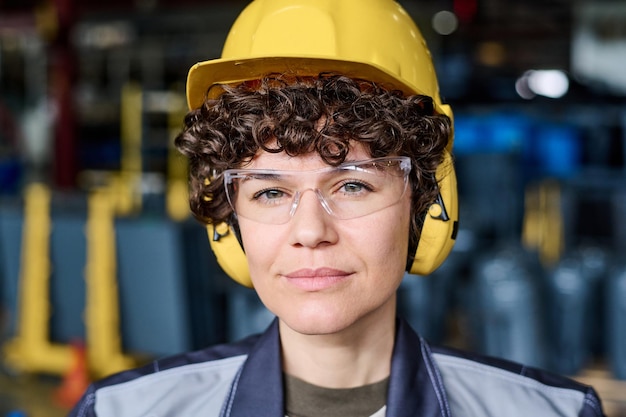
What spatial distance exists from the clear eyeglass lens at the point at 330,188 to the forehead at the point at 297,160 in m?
0.02

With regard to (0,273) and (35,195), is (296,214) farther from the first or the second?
(0,273)

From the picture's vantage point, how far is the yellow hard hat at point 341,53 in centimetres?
128

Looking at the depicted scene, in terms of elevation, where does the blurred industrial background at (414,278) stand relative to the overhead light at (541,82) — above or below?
below

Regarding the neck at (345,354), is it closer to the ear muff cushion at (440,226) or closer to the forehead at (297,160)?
the ear muff cushion at (440,226)

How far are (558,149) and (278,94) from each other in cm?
668

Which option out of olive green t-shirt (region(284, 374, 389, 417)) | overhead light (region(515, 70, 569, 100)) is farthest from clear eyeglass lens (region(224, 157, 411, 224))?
overhead light (region(515, 70, 569, 100))

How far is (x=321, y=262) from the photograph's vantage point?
1.24 metres

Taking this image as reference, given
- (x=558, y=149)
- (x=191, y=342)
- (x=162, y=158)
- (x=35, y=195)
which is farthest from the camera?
(x=162, y=158)

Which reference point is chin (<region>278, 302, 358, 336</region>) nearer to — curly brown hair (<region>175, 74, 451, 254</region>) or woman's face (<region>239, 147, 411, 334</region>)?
woman's face (<region>239, 147, 411, 334</region>)

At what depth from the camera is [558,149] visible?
7516mm

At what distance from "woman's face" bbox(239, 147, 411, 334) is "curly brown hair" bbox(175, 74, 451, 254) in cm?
4

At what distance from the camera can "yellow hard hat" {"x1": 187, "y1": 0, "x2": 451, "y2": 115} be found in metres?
1.28

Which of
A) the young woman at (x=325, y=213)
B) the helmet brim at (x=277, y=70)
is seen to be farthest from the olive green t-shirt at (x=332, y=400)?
the helmet brim at (x=277, y=70)

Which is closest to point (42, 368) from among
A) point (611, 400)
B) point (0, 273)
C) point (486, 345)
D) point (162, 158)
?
point (0, 273)
